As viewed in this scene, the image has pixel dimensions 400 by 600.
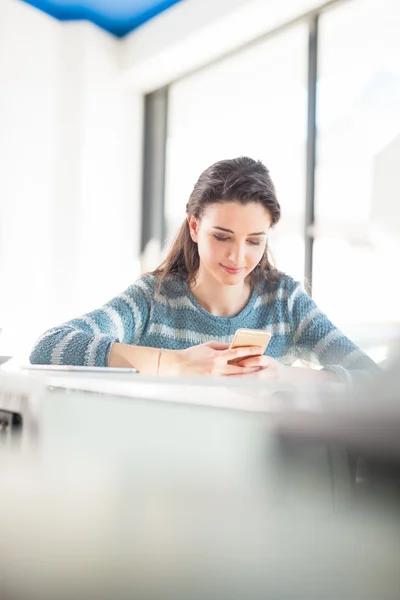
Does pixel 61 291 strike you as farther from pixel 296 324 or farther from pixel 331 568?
pixel 331 568

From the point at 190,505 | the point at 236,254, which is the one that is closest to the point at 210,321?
the point at 236,254

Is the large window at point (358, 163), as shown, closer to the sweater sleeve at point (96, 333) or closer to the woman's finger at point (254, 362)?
the sweater sleeve at point (96, 333)

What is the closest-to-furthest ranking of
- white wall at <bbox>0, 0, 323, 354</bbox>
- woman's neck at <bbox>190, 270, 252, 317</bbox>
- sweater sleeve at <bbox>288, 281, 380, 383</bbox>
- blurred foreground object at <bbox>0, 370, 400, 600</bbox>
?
blurred foreground object at <bbox>0, 370, 400, 600</bbox>, sweater sleeve at <bbox>288, 281, 380, 383</bbox>, woman's neck at <bbox>190, 270, 252, 317</bbox>, white wall at <bbox>0, 0, 323, 354</bbox>

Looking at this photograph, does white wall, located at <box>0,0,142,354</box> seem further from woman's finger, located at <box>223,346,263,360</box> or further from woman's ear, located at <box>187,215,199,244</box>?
woman's finger, located at <box>223,346,263,360</box>

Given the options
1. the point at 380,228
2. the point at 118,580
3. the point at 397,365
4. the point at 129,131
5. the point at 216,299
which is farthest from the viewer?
the point at 129,131

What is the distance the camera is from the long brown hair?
45.6 inches

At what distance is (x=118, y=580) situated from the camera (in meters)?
0.29

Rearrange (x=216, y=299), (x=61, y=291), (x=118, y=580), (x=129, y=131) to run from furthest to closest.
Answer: (x=129, y=131), (x=61, y=291), (x=216, y=299), (x=118, y=580)

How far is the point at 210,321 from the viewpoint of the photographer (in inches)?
46.6

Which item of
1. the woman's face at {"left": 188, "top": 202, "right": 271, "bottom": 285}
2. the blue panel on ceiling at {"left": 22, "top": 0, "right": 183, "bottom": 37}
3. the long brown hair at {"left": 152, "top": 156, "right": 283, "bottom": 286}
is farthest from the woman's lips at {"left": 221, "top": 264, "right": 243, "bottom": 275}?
the blue panel on ceiling at {"left": 22, "top": 0, "right": 183, "bottom": 37}

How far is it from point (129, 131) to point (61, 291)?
3.31 ft

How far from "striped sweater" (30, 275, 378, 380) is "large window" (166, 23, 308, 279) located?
1030 millimetres

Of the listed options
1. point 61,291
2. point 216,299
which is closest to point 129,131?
point 61,291

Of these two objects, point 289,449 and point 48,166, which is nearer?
point 289,449
